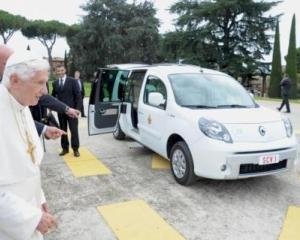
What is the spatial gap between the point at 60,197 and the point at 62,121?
227 cm

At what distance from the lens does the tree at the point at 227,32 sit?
3481 centimetres

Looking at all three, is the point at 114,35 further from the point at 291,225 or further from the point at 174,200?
the point at 291,225

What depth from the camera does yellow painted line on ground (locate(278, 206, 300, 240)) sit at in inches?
144

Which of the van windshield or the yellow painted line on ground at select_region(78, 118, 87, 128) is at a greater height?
the van windshield

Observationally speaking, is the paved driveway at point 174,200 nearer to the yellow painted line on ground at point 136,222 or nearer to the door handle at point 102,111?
the yellow painted line on ground at point 136,222

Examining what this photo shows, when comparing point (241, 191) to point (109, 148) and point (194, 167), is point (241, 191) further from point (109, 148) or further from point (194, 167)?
point (109, 148)

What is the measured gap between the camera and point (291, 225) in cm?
389

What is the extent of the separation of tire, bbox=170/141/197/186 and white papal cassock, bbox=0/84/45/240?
3156mm

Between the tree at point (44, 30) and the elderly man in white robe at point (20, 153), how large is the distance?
57716 mm

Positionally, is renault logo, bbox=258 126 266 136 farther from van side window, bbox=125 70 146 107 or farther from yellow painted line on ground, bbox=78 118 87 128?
yellow painted line on ground, bbox=78 118 87 128

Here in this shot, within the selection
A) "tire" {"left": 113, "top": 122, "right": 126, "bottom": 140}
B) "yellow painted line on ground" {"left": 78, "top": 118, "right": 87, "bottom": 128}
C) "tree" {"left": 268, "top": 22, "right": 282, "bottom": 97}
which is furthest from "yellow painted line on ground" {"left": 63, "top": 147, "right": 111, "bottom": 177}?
"tree" {"left": 268, "top": 22, "right": 282, "bottom": 97}

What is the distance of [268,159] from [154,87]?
2381 millimetres

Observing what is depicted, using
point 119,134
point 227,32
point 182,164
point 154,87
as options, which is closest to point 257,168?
point 182,164

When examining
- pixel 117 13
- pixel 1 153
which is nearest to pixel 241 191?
pixel 1 153
